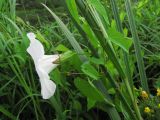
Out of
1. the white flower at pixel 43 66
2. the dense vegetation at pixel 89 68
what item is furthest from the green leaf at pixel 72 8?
the white flower at pixel 43 66

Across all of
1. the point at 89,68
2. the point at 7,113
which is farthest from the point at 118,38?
the point at 7,113

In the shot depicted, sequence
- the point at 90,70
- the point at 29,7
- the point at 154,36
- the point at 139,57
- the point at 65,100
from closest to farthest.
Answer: the point at 90,70 < the point at 139,57 < the point at 65,100 < the point at 154,36 < the point at 29,7

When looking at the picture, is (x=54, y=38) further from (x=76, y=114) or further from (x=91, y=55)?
(x=91, y=55)

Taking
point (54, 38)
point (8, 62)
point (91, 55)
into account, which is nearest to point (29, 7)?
point (54, 38)

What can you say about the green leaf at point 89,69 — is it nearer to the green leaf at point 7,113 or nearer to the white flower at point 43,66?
the white flower at point 43,66

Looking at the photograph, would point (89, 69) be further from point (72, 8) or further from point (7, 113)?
point (7, 113)

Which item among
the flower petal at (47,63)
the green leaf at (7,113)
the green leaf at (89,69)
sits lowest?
the green leaf at (7,113)
